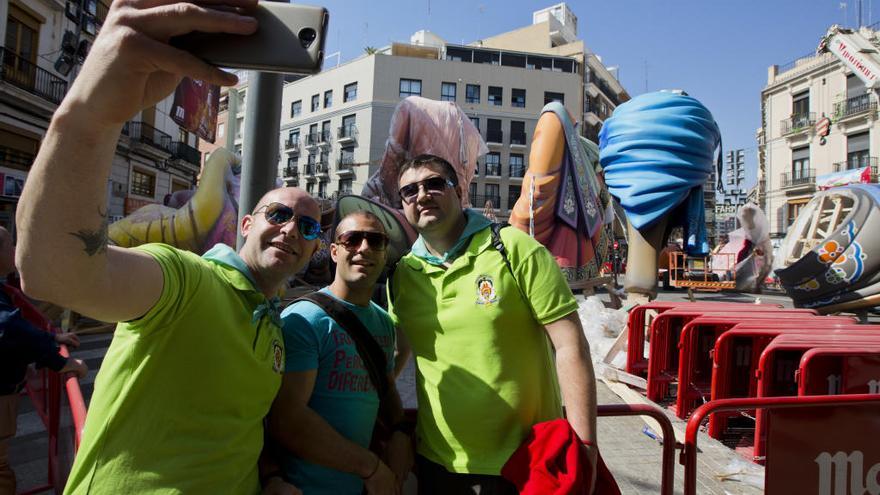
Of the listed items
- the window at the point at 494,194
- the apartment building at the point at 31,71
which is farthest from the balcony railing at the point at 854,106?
the apartment building at the point at 31,71

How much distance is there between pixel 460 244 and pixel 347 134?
3828 cm

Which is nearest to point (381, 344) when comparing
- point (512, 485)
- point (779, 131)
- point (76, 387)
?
point (512, 485)

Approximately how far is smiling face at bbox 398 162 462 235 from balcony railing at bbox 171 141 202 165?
79.4 ft

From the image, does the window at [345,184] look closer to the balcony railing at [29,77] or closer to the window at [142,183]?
the window at [142,183]

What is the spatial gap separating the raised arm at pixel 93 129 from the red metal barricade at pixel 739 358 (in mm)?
4259

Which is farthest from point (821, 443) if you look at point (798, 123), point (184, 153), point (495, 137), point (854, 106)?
point (495, 137)

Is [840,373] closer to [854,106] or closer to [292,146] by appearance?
[854,106]

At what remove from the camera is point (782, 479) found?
246cm

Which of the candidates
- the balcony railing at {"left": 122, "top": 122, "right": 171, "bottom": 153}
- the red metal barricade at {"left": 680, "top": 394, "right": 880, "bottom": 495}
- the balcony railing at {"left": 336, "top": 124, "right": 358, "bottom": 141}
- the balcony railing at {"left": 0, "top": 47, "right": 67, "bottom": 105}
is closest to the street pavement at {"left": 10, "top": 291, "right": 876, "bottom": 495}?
the red metal barricade at {"left": 680, "top": 394, "right": 880, "bottom": 495}

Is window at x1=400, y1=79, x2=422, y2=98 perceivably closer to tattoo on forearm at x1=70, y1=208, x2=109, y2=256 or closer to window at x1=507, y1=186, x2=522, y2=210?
window at x1=507, y1=186, x2=522, y2=210

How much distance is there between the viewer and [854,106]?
93.3 feet

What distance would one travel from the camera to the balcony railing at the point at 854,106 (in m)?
27.3

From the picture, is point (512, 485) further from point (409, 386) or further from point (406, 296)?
point (409, 386)

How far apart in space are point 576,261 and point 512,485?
506cm
